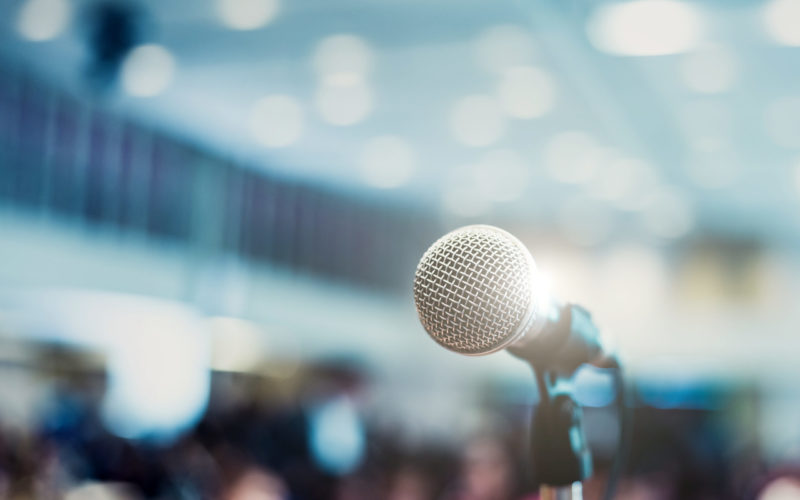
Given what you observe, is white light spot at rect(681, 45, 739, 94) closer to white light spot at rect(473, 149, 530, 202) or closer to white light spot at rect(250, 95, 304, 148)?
white light spot at rect(473, 149, 530, 202)

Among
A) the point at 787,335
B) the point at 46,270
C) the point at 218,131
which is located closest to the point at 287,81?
the point at 218,131

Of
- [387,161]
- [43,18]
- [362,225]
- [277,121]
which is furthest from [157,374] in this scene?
[43,18]

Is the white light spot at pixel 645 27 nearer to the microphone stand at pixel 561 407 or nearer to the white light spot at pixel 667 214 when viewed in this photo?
the white light spot at pixel 667 214

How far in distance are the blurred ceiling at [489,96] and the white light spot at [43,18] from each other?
55mm

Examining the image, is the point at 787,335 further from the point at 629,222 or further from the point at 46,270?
the point at 46,270

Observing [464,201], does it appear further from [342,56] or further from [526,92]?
[342,56]

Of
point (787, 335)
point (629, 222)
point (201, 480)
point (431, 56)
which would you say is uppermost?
point (431, 56)

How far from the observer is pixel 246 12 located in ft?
20.8

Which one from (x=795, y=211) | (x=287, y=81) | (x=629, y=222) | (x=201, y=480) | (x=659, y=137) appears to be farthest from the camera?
(x=629, y=222)

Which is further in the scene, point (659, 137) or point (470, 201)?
point (470, 201)

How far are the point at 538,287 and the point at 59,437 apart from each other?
7.02 metres

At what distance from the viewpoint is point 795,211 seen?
12.3 metres

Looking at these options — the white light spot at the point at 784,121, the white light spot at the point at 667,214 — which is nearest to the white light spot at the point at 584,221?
the white light spot at the point at 667,214

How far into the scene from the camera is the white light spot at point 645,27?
598 centimetres
